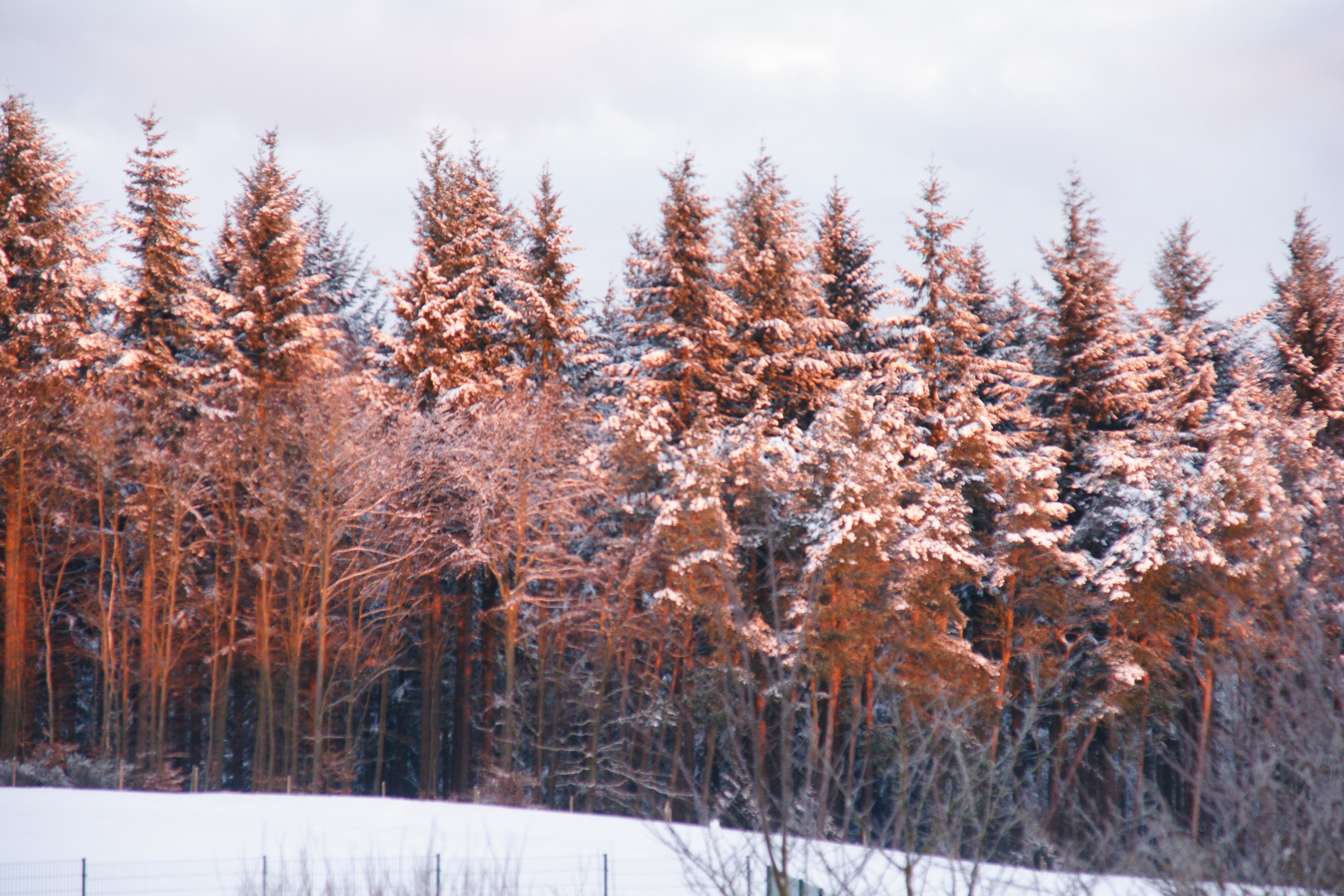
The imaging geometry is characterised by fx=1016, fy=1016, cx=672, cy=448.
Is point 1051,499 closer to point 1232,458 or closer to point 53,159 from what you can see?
point 1232,458

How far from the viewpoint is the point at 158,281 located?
2783cm

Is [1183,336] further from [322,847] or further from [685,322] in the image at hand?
[322,847]

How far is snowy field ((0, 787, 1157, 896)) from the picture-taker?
1516 centimetres

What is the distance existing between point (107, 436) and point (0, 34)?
1808 cm

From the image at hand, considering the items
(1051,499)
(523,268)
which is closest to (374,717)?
(523,268)

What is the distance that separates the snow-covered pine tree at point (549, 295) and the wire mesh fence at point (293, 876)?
15294 mm

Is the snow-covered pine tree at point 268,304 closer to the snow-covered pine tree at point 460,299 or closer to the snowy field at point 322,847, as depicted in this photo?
the snow-covered pine tree at point 460,299

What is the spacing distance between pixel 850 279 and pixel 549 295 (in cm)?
944

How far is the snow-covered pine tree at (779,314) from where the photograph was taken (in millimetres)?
28688

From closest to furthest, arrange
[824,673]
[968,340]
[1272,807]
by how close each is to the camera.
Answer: [1272,807]
[824,673]
[968,340]

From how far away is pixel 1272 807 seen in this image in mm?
8758

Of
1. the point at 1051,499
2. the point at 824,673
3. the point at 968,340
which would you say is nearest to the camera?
the point at 824,673

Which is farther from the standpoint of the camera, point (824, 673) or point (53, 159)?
point (53, 159)

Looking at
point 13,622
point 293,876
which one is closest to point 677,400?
point 293,876
